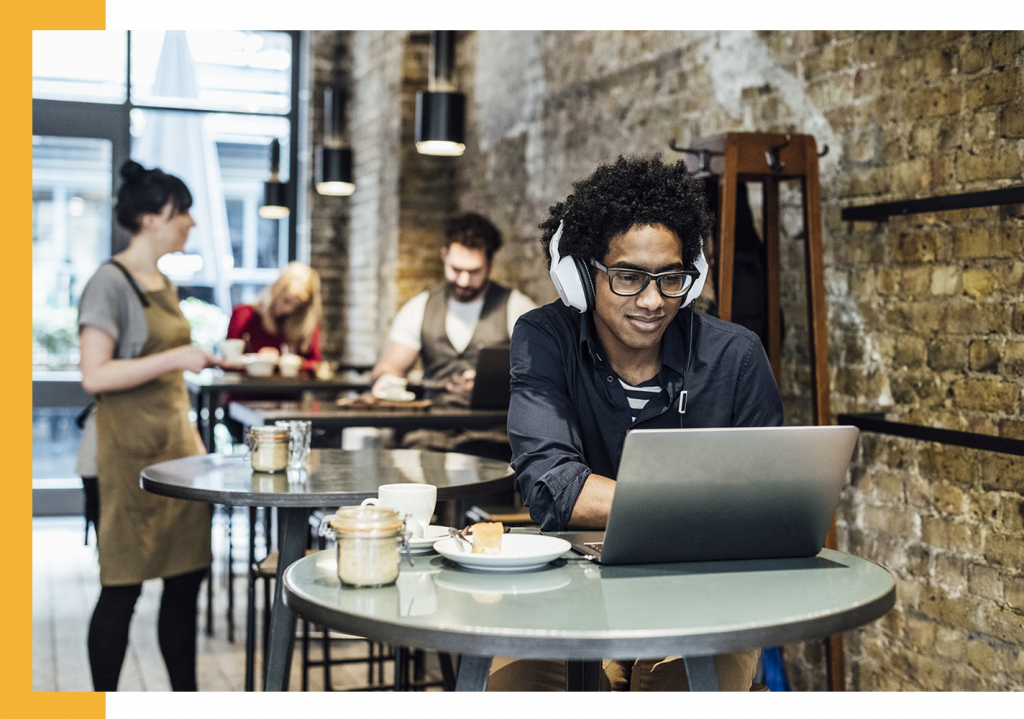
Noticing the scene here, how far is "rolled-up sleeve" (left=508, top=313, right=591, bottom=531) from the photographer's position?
1.74m

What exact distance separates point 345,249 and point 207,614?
12.0 feet

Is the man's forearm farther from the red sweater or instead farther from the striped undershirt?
the red sweater

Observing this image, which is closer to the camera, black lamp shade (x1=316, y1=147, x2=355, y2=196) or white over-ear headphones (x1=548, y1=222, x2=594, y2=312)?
white over-ear headphones (x1=548, y1=222, x2=594, y2=312)

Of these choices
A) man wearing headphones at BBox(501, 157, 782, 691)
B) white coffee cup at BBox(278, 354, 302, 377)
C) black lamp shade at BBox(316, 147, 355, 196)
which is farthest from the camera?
black lamp shade at BBox(316, 147, 355, 196)

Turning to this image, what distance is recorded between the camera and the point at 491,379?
3.71 m

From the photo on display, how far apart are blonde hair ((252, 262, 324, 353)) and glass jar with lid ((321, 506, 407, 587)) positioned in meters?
4.15

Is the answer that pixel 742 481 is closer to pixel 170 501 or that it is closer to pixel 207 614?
pixel 170 501

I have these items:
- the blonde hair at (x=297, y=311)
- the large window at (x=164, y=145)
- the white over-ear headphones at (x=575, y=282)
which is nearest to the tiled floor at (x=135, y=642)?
the blonde hair at (x=297, y=311)

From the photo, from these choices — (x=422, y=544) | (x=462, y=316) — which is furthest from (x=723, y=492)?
(x=462, y=316)

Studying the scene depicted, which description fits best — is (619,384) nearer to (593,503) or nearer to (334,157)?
(593,503)

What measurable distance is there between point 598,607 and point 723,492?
0.82 feet

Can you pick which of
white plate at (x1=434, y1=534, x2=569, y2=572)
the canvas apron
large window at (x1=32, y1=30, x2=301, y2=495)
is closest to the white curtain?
large window at (x1=32, y1=30, x2=301, y2=495)

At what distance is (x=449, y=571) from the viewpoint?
1.51 meters
